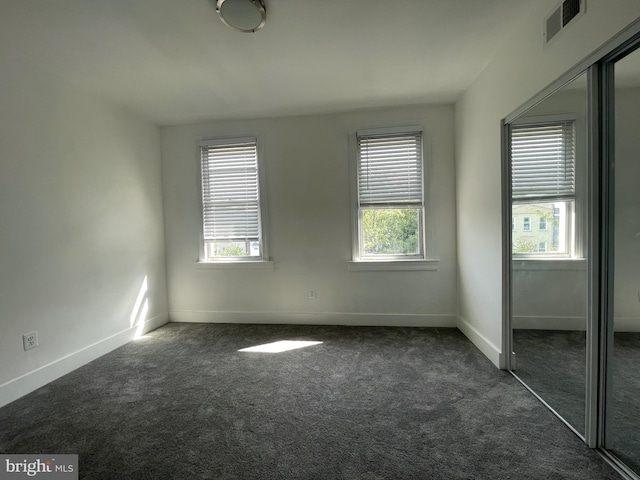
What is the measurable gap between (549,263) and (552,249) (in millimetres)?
100

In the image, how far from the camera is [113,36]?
2.03 metres

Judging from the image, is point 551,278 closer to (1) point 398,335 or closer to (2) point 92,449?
(1) point 398,335

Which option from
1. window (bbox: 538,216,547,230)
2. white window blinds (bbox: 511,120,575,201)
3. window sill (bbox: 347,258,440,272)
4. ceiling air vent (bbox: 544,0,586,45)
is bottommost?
window sill (bbox: 347,258,440,272)

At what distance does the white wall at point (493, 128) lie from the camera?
1.47 m

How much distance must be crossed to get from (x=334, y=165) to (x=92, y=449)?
3204 mm

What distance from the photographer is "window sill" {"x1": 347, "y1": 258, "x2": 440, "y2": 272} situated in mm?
3406

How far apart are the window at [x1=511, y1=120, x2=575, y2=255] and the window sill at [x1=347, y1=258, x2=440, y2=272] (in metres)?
1.19

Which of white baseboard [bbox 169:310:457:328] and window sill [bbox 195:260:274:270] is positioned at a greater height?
window sill [bbox 195:260:274:270]

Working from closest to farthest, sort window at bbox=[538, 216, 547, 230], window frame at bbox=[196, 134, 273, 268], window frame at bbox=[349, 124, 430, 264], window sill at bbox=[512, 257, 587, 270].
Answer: window sill at bbox=[512, 257, 587, 270] → window at bbox=[538, 216, 547, 230] → window frame at bbox=[349, 124, 430, 264] → window frame at bbox=[196, 134, 273, 268]

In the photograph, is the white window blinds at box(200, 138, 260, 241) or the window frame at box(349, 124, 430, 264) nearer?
the window frame at box(349, 124, 430, 264)

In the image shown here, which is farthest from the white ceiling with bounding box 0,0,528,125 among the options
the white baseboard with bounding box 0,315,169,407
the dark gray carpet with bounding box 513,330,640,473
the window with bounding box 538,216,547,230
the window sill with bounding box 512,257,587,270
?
the white baseboard with bounding box 0,315,169,407

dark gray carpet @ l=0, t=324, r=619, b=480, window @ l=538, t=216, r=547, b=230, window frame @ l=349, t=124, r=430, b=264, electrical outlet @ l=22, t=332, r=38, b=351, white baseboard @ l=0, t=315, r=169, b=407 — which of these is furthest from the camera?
window frame @ l=349, t=124, r=430, b=264

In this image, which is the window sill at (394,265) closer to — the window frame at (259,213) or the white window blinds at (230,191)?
the window frame at (259,213)

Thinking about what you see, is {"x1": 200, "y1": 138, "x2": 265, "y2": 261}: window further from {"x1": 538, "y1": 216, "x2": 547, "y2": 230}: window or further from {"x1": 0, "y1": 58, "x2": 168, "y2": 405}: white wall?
{"x1": 538, "y1": 216, "x2": 547, "y2": 230}: window
